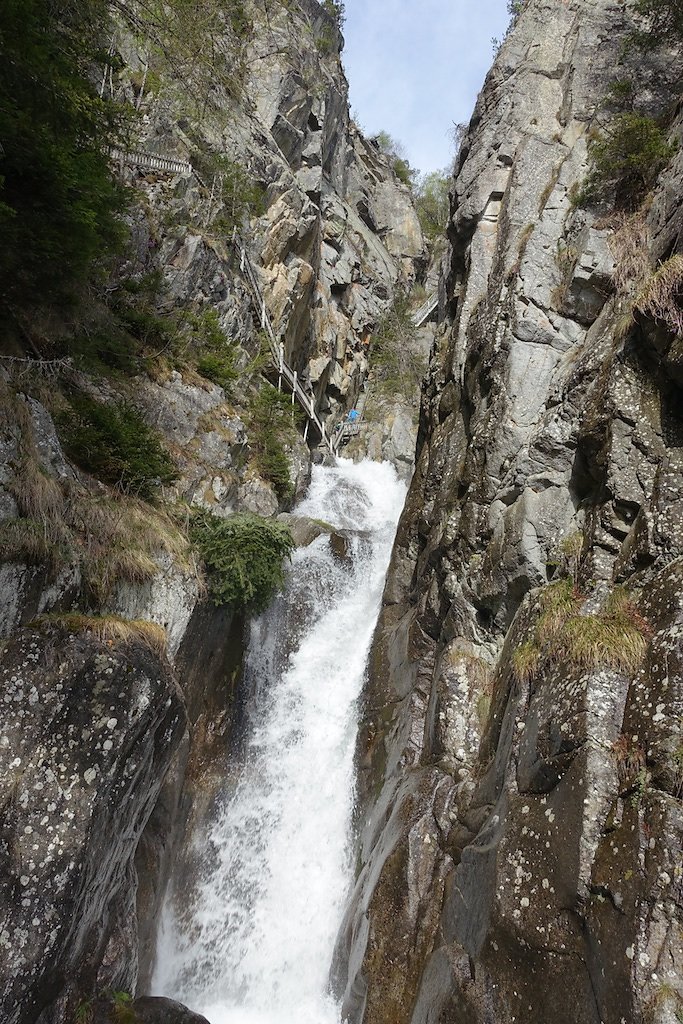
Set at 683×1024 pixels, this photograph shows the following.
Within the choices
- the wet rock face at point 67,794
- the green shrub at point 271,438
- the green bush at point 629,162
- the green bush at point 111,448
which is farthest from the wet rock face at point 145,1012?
the green bush at point 629,162

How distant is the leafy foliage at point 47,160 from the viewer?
5.90 metres

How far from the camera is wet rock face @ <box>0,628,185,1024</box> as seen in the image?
4.94m

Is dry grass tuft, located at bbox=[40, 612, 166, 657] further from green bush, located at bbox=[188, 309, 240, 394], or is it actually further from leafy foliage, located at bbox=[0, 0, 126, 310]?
green bush, located at bbox=[188, 309, 240, 394]

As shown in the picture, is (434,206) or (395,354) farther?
(434,206)

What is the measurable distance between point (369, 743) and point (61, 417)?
7543 millimetres

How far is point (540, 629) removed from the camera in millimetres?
6727

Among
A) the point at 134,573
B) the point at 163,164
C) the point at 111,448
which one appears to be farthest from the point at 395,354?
the point at 134,573

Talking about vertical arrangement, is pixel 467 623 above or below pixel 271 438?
below

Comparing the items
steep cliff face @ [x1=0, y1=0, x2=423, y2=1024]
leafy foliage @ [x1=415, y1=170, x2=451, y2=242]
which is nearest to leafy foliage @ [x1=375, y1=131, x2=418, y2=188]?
leafy foliage @ [x1=415, y1=170, x2=451, y2=242]

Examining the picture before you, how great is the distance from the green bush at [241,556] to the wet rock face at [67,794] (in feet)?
10.4

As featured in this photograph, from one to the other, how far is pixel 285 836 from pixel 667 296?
31.4ft

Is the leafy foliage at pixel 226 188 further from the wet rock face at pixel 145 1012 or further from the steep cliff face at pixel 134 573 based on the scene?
the wet rock face at pixel 145 1012

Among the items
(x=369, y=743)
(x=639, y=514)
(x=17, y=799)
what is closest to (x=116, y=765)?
(x=17, y=799)

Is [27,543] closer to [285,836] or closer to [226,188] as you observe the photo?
[285,836]
